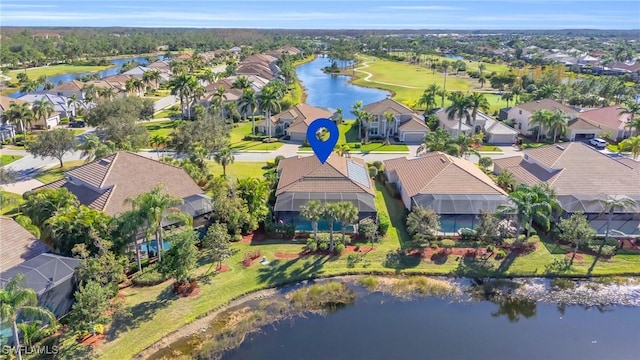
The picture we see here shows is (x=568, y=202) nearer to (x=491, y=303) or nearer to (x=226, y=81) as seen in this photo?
(x=491, y=303)

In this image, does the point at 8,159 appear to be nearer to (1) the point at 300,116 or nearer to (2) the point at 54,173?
(2) the point at 54,173

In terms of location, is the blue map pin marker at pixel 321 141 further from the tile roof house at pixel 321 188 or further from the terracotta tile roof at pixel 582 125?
the terracotta tile roof at pixel 582 125

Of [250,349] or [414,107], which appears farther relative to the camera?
[414,107]

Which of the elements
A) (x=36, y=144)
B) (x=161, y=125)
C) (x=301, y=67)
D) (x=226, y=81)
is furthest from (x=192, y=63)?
(x=36, y=144)

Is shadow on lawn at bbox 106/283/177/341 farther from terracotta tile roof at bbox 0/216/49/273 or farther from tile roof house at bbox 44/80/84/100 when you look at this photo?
tile roof house at bbox 44/80/84/100

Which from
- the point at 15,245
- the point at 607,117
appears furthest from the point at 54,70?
the point at 607,117

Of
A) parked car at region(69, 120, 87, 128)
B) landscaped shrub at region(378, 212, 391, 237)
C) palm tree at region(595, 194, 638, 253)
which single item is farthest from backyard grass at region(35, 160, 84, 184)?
palm tree at region(595, 194, 638, 253)
